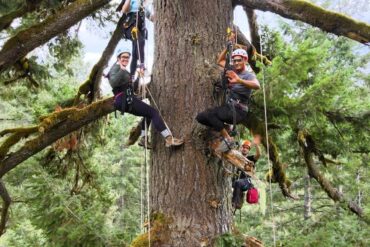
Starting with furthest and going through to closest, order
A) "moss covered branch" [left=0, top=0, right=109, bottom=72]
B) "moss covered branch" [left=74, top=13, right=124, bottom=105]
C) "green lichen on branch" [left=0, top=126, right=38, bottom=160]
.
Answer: "moss covered branch" [left=74, top=13, right=124, bottom=105] < "green lichen on branch" [left=0, top=126, right=38, bottom=160] < "moss covered branch" [left=0, top=0, right=109, bottom=72]

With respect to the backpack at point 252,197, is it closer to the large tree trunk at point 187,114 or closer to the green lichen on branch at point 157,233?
the large tree trunk at point 187,114

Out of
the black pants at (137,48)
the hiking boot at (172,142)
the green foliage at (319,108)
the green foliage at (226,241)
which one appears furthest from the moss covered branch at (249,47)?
the green foliage at (226,241)

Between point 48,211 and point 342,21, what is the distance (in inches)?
269

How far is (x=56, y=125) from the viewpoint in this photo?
16.9 ft

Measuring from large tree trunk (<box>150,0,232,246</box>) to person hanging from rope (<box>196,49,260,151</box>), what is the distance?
0.64ft

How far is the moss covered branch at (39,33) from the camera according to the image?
506cm

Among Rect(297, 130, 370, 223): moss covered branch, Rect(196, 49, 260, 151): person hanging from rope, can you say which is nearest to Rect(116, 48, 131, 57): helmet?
Rect(196, 49, 260, 151): person hanging from rope

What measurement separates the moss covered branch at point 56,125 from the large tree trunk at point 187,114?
0.68m

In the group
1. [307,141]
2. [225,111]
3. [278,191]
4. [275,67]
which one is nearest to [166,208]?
[225,111]

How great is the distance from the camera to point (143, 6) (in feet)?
18.9

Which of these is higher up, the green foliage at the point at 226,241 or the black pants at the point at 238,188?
the black pants at the point at 238,188

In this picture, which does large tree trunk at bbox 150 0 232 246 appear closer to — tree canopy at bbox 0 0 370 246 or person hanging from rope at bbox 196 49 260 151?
tree canopy at bbox 0 0 370 246

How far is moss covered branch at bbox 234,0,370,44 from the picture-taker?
4.70 m

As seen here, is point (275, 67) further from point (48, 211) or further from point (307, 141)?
point (48, 211)
